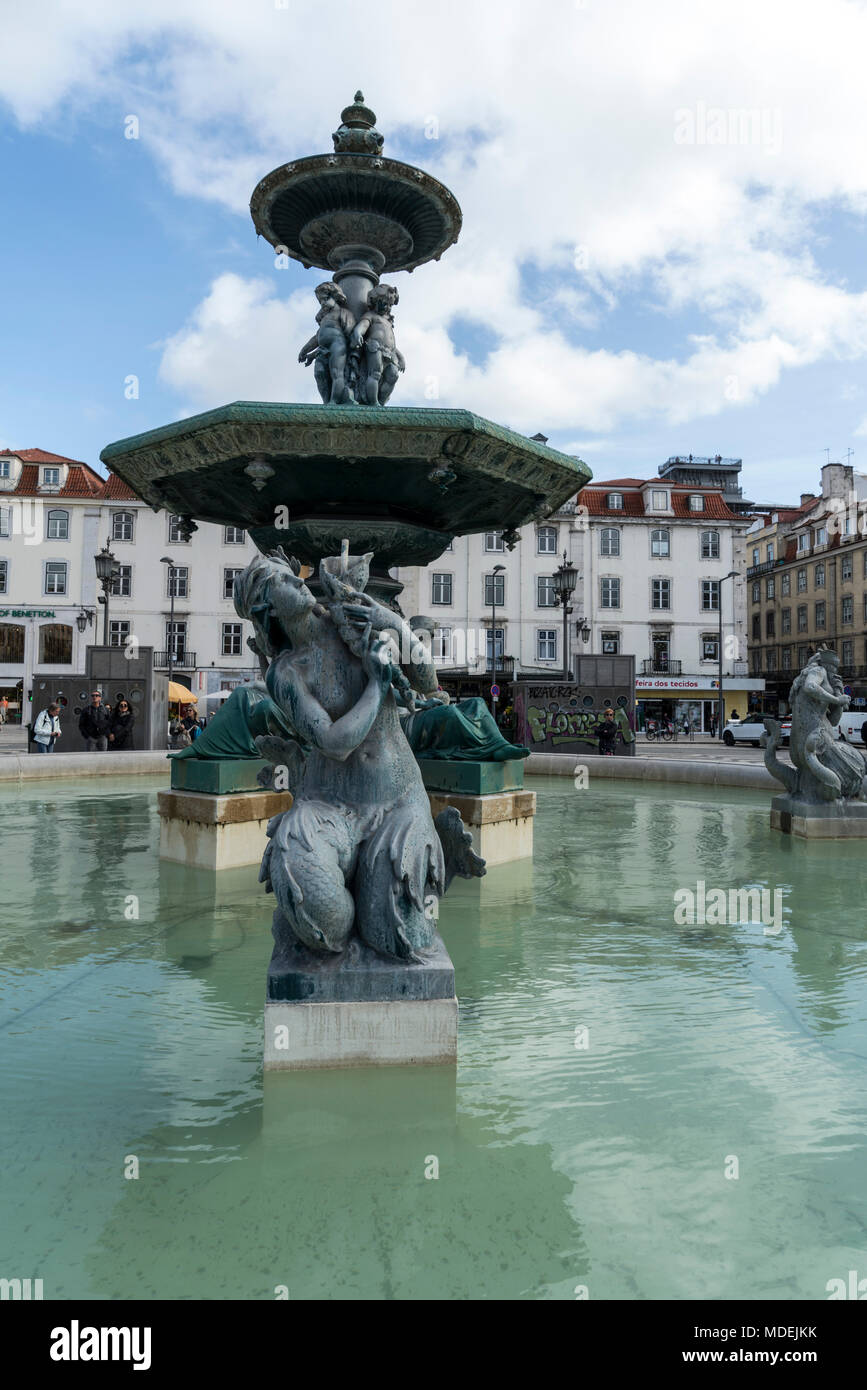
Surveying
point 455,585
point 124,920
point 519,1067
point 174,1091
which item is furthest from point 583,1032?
point 455,585

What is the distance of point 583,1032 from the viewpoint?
121 inches

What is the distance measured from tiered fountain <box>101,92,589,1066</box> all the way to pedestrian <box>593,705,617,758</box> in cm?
1090

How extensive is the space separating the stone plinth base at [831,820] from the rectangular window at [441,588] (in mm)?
36685

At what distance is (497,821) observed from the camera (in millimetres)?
6289

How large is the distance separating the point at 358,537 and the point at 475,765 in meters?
2.01

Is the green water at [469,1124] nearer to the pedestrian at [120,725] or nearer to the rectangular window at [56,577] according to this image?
the pedestrian at [120,725]

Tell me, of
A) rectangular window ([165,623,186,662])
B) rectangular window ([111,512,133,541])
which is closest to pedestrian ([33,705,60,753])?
rectangular window ([165,623,186,662])

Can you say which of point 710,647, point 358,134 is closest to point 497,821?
point 358,134

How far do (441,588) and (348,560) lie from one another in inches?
1612

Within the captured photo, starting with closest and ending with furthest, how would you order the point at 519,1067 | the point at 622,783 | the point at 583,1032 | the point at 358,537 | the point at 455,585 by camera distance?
the point at 519,1067, the point at 583,1032, the point at 358,537, the point at 622,783, the point at 455,585

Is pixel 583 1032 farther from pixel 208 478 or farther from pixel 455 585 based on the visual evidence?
pixel 455 585

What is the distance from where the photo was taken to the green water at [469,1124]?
5.96 ft

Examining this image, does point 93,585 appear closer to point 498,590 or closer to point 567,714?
point 498,590
